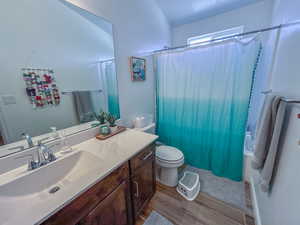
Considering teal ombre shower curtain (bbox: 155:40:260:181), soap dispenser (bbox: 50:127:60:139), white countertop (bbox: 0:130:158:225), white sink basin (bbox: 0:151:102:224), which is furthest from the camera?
teal ombre shower curtain (bbox: 155:40:260:181)

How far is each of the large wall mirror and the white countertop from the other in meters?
0.31

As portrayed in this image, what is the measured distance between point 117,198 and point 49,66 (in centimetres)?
118

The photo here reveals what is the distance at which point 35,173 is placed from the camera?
83 centimetres

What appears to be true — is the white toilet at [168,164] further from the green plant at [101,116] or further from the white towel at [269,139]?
the white towel at [269,139]

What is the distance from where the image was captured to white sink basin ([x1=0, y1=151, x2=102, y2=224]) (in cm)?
69

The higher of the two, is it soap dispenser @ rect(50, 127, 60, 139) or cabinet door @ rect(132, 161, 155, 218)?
soap dispenser @ rect(50, 127, 60, 139)

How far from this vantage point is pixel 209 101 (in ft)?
5.68

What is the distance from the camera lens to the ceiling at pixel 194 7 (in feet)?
6.13

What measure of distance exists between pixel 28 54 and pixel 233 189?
8.25 ft

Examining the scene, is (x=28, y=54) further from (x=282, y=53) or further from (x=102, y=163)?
(x=282, y=53)

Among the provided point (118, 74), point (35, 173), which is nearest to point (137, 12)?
point (118, 74)

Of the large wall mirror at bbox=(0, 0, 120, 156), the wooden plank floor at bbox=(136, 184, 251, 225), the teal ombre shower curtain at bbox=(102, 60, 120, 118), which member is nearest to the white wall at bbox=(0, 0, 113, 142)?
the large wall mirror at bbox=(0, 0, 120, 156)

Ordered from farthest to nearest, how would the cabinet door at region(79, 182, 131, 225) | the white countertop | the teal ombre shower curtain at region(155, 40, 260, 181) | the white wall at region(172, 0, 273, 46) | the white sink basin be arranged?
the white wall at region(172, 0, 273, 46), the teal ombre shower curtain at region(155, 40, 260, 181), the cabinet door at region(79, 182, 131, 225), the white sink basin, the white countertop

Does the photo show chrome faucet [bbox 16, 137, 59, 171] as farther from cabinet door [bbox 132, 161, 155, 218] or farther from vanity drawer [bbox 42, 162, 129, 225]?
cabinet door [bbox 132, 161, 155, 218]
